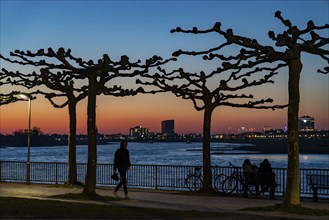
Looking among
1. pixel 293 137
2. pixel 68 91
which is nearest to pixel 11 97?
pixel 68 91

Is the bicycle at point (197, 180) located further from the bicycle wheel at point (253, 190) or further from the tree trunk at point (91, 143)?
the tree trunk at point (91, 143)

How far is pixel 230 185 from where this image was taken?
829 inches

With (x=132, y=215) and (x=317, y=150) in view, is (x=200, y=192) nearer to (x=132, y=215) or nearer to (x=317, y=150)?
(x=132, y=215)

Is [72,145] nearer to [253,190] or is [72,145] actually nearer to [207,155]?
[207,155]

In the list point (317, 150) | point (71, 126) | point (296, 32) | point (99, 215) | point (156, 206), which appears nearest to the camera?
point (99, 215)

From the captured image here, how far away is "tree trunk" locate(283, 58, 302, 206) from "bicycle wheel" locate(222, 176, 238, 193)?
5.47m

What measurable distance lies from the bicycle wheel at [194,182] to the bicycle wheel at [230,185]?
4.35 feet

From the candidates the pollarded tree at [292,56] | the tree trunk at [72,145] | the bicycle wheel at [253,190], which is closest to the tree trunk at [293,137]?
the pollarded tree at [292,56]

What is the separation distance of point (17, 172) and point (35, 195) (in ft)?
31.9

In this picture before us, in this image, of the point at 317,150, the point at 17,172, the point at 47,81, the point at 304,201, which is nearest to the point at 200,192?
the point at 304,201

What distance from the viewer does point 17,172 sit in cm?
2900

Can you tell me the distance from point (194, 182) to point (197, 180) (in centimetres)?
47

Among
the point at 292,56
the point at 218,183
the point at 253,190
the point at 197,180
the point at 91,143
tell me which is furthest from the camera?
the point at 197,180

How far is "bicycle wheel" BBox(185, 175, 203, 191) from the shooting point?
73.8 feet
